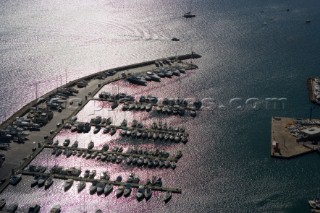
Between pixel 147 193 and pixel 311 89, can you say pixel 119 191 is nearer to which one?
pixel 147 193

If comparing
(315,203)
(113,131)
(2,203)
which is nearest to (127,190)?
(2,203)

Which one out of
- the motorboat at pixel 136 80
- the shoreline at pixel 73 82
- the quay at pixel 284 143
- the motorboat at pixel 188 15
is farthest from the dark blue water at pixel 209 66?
the motorboat at pixel 136 80

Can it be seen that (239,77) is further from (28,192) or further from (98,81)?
(28,192)

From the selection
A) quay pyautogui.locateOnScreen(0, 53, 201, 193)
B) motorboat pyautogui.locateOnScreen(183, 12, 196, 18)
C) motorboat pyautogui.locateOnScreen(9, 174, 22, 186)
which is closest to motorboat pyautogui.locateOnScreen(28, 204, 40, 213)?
motorboat pyautogui.locateOnScreen(9, 174, 22, 186)

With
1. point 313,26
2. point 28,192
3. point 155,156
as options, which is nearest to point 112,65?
point 155,156

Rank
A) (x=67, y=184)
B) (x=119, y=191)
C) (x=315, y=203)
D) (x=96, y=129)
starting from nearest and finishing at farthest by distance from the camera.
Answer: (x=315, y=203)
(x=119, y=191)
(x=67, y=184)
(x=96, y=129)

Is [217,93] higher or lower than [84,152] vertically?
higher
